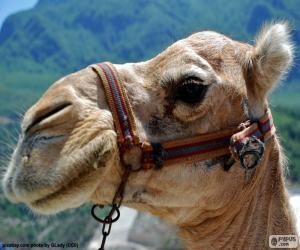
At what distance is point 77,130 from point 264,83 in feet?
4.68

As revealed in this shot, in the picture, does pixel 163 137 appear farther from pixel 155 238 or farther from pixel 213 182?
pixel 155 238

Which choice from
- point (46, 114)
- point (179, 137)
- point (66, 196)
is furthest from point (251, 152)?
point (46, 114)

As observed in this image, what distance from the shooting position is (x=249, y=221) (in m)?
4.00

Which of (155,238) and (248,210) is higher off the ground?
(248,210)

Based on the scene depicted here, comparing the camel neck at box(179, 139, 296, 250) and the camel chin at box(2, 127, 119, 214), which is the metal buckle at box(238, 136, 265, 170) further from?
the camel chin at box(2, 127, 119, 214)

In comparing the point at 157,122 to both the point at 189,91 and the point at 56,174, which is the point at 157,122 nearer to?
the point at 189,91

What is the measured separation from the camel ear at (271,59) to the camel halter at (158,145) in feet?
1.03

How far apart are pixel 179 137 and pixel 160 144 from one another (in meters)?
0.15

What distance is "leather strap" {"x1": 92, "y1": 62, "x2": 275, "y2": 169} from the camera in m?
3.56

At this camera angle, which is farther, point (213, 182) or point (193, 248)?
point (193, 248)

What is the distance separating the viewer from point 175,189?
12.3 feet

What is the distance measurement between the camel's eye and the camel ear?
52cm

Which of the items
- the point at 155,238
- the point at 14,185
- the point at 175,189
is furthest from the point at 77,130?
the point at 155,238

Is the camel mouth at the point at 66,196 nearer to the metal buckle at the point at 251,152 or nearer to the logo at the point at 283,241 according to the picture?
the metal buckle at the point at 251,152
